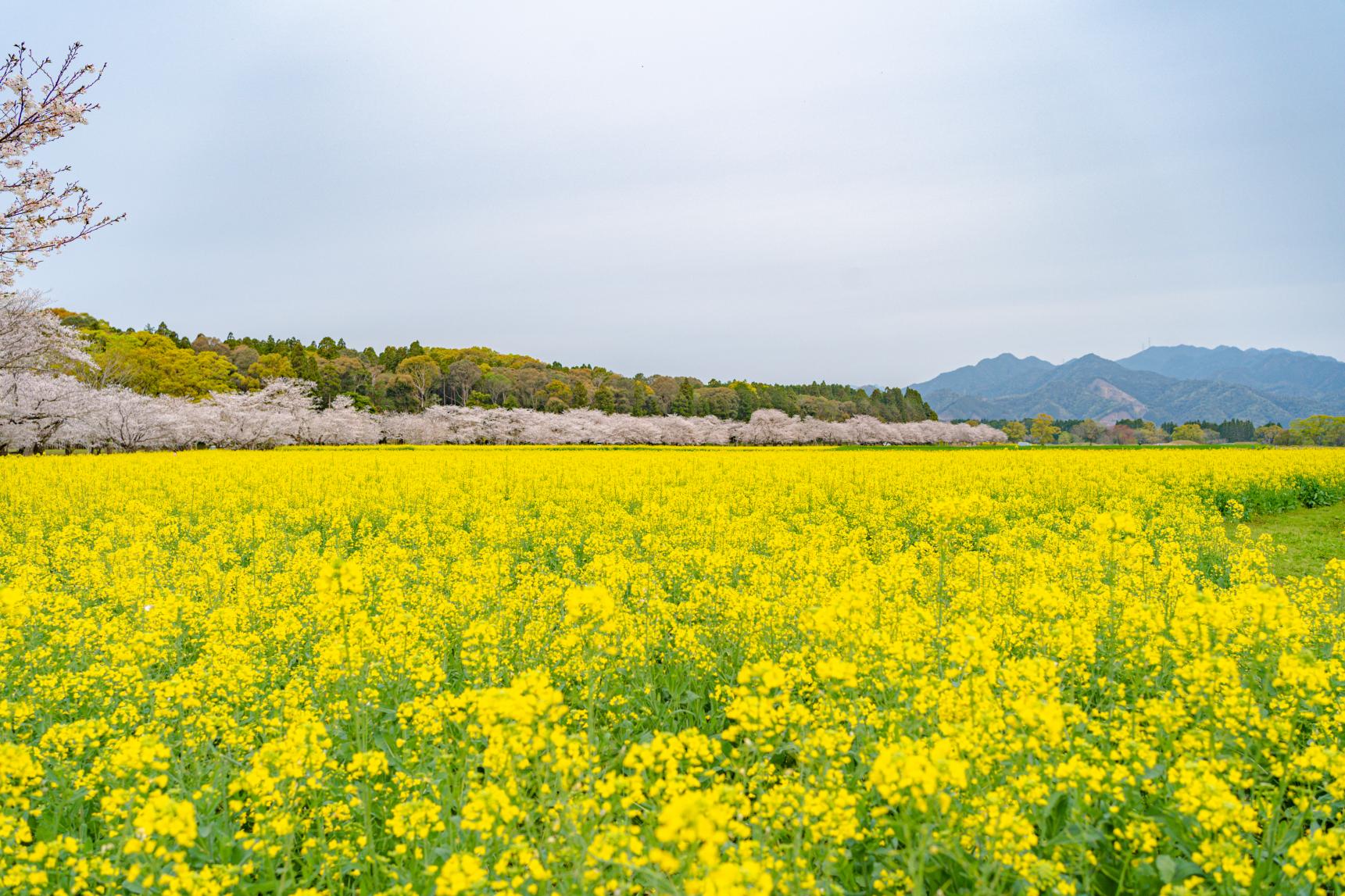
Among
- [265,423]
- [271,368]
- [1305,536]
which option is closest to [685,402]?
[271,368]

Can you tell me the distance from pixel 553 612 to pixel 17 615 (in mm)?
4142

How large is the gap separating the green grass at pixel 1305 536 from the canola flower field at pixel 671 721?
112 inches

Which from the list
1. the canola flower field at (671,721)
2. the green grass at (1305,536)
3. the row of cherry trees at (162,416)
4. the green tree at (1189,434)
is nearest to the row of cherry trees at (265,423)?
the row of cherry trees at (162,416)

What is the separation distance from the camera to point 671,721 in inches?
202

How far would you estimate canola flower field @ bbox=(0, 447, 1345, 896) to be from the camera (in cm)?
283

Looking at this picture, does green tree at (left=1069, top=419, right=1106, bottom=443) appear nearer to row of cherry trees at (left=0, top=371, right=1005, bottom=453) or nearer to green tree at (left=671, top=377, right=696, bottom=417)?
row of cherry trees at (left=0, top=371, right=1005, bottom=453)

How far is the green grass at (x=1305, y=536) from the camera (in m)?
12.1

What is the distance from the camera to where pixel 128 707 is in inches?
172

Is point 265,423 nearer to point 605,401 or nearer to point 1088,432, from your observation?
point 605,401

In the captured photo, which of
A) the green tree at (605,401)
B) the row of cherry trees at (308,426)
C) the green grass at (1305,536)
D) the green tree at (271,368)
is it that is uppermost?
the green tree at (271,368)

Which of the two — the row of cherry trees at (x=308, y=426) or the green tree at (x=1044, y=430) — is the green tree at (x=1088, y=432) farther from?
the row of cherry trees at (x=308, y=426)

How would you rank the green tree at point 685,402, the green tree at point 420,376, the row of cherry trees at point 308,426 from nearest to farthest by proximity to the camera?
the row of cherry trees at point 308,426
the green tree at point 420,376
the green tree at point 685,402

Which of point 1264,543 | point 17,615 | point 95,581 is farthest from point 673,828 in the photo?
point 1264,543

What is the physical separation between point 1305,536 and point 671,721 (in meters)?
18.0
